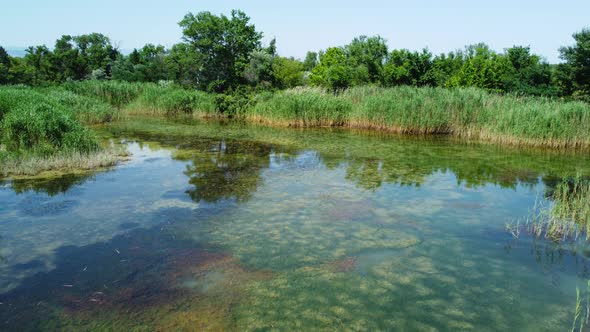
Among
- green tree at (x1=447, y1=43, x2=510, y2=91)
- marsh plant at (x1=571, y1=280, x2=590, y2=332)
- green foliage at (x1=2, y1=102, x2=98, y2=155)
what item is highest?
green tree at (x1=447, y1=43, x2=510, y2=91)

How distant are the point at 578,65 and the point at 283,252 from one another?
1760 cm

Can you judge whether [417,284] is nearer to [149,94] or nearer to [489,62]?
[489,62]

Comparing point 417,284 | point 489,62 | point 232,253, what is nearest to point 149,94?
point 489,62

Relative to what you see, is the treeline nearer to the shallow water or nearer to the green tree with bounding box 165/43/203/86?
the green tree with bounding box 165/43/203/86

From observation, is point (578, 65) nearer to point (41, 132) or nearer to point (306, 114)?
point (306, 114)

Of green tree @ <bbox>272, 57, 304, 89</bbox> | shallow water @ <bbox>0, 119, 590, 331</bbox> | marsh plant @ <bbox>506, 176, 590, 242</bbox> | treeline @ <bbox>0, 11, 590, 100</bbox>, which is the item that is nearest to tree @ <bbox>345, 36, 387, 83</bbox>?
treeline @ <bbox>0, 11, 590, 100</bbox>

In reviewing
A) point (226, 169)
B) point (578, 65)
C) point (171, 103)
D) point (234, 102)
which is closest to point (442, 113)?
point (578, 65)

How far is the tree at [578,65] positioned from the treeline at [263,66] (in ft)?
0.11

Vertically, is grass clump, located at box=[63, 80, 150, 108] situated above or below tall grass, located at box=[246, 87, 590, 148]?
above

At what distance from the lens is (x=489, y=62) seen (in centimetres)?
2092

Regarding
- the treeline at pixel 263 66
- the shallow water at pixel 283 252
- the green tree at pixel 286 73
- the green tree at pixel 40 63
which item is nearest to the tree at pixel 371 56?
the treeline at pixel 263 66

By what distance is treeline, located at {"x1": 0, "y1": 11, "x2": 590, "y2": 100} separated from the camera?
18.2 m

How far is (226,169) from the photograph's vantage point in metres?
9.88

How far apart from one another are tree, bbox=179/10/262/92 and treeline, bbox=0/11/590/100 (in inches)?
2.5
